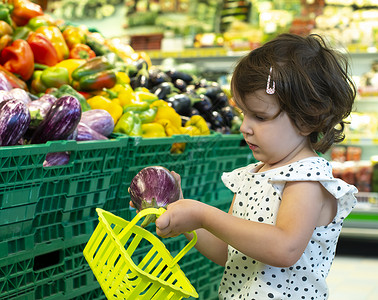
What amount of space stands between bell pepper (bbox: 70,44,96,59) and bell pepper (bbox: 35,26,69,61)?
2.1 inches

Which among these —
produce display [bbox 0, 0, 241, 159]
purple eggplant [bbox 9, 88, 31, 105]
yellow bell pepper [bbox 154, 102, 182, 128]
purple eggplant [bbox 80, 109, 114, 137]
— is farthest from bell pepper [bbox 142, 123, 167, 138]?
purple eggplant [bbox 9, 88, 31, 105]

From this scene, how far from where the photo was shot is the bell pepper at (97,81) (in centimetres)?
246

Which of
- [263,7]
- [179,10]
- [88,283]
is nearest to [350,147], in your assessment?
[263,7]

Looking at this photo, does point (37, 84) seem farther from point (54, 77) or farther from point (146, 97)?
point (146, 97)

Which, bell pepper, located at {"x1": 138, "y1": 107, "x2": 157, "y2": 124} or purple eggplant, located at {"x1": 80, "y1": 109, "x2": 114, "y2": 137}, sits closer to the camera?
purple eggplant, located at {"x1": 80, "y1": 109, "x2": 114, "y2": 137}

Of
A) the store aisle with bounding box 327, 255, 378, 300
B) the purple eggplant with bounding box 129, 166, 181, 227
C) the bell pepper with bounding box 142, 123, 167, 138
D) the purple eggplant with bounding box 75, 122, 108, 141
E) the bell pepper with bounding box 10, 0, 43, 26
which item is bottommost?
the store aisle with bounding box 327, 255, 378, 300

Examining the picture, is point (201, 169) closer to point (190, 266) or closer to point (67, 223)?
point (190, 266)

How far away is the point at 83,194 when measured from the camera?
173 centimetres

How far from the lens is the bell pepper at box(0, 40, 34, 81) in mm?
2389

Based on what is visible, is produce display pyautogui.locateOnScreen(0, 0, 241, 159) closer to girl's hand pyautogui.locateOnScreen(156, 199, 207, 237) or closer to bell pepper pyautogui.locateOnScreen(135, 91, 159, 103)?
bell pepper pyautogui.locateOnScreen(135, 91, 159, 103)

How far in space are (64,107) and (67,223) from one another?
0.37m

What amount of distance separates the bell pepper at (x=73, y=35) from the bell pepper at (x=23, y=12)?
0.58 ft

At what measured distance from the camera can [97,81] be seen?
2475 millimetres

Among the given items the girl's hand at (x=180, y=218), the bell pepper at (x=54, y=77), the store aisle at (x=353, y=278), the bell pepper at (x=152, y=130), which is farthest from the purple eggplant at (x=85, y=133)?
the store aisle at (x=353, y=278)
